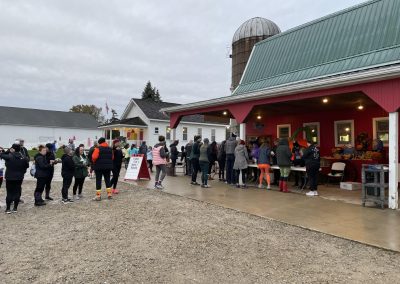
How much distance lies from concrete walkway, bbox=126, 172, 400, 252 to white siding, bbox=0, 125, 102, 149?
126 feet

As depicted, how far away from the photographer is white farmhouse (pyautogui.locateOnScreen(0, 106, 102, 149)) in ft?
153

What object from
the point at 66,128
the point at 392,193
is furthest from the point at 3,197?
the point at 66,128

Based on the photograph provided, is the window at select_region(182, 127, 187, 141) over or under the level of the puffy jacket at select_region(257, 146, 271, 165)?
over

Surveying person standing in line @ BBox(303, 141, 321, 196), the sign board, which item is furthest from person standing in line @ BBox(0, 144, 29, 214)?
person standing in line @ BBox(303, 141, 321, 196)

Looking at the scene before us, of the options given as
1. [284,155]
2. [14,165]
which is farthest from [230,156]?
[14,165]

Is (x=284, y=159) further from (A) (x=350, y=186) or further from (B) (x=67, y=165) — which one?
(B) (x=67, y=165)

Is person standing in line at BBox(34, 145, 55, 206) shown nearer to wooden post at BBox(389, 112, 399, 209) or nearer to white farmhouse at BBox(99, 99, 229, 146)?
wooden post at BBox(389, 112, 399, 209)

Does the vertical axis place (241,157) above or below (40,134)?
below

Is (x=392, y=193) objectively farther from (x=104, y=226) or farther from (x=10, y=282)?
(x=10, y=282)

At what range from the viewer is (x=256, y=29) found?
24.5 meters

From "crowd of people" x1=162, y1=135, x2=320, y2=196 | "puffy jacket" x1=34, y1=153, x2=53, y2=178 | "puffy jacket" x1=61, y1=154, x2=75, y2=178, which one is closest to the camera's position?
"puffy jacket" x1=34, y1=153, x2=53, y2=178

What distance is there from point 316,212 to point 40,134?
4999 cm

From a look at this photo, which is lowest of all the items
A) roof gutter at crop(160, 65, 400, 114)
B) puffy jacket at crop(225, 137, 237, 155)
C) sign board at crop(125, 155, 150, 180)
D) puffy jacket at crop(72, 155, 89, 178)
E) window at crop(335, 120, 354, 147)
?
sign board at crop(125, 155, 150, 180)

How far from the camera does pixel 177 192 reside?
10.3 m
